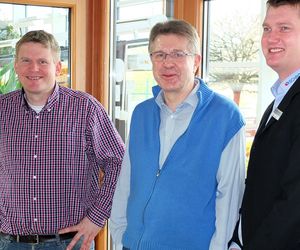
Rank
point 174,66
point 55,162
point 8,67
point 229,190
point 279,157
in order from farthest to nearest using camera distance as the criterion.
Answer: point 8,67 < point 55,162 < point 174,66 < point 229,190 < point 279,157

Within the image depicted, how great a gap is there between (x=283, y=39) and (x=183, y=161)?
60 centimetres

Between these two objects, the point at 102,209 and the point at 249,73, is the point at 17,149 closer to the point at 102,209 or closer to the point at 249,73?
the point at 102,209

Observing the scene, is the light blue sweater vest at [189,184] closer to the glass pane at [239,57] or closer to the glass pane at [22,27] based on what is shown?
the glass pane at [239,57]

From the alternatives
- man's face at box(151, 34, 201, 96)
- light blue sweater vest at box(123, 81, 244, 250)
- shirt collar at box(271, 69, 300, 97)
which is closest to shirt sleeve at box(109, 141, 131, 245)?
light blue sweater vest at box(123, 81, 244, 250)

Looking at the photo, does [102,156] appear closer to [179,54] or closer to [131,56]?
[179,54]

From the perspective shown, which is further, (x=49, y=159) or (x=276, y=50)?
(x=49, y=159)

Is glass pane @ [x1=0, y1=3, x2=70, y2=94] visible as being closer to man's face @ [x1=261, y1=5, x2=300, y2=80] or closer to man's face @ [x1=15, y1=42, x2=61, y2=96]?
man's face @ [x1=15, y1=42, x2=61, y2=96]

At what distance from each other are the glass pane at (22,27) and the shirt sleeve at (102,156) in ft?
2.69

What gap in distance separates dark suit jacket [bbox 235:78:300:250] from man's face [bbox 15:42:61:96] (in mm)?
1090

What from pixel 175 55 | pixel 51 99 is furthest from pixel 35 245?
pixel 175 55

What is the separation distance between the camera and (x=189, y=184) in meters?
1.81

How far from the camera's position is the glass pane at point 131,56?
9.42 ft

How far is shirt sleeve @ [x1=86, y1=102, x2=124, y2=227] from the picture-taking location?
90.7 inches

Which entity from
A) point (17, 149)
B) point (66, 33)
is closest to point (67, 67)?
point (66, 33)
